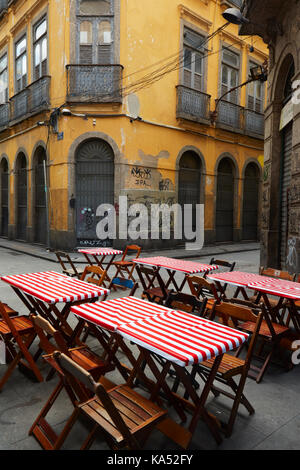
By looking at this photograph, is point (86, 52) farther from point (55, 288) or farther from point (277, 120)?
point (55, 288)

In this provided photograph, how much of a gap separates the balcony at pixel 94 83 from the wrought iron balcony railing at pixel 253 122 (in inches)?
311

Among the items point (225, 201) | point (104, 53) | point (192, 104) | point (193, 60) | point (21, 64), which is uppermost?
point (21, 64)

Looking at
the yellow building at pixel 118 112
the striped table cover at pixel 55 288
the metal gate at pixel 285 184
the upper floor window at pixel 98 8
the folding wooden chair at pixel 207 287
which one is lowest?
the folding wooden chair at pixel 207 287

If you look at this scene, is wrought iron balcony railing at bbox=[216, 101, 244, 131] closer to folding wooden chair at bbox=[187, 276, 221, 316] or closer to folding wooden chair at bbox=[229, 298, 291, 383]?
folding wooden chair at bbox=[187, 276, 221, 316]

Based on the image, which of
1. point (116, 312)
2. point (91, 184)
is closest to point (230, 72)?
point (91, 184)

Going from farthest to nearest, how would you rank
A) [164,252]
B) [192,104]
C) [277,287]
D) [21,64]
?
[21,64]
[192,104]
[164,252]
[277,287]

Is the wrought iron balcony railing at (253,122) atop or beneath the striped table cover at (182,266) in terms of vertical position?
atop

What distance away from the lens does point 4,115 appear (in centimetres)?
1823

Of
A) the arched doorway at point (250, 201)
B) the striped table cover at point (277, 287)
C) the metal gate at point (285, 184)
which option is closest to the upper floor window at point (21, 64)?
the arched doorway at point (250, 201)

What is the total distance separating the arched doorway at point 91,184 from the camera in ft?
43.8

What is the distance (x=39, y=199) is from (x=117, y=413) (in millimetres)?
14666

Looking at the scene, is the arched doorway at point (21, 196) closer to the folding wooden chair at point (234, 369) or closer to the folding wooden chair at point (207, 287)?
the folding wooden chair at point (207, 287)

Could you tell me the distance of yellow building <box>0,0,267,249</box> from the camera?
12867mm

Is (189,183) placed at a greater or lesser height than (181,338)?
greater
